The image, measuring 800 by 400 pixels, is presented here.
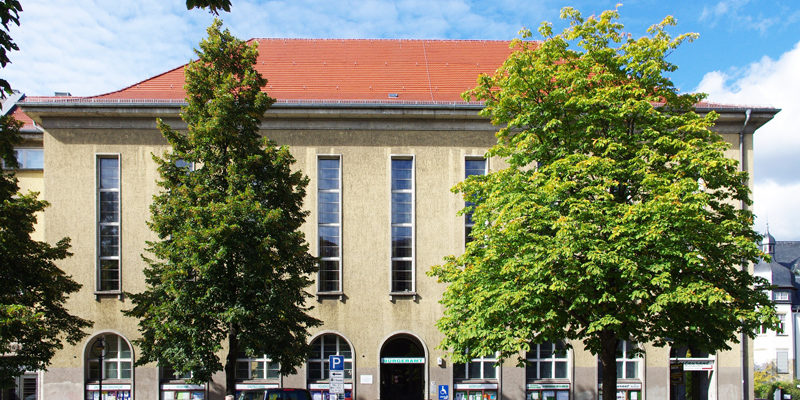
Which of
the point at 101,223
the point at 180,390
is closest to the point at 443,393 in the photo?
the point at 180,390

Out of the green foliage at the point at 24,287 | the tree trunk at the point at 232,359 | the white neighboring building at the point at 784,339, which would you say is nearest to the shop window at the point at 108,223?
the green foliage at the point at 24,287

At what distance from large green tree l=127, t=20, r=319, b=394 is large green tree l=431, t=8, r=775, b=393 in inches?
164

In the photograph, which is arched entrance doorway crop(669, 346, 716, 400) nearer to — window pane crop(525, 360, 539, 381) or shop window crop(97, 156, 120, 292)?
window pane crop(525, 360, 539, 381)

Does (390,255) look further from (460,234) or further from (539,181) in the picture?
(539,181)

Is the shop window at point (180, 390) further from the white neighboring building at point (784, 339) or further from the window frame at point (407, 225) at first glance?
the white neighboring building at point (784, 339)

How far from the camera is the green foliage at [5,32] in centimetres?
596

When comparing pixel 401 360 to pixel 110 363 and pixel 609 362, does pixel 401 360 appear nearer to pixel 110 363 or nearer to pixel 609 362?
pixel 609 362

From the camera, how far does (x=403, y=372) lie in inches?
765

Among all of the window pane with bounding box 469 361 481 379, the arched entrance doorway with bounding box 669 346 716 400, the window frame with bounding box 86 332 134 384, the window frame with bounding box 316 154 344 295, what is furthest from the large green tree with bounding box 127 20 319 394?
the arched entrance doorway with bounding box 669 346 716 400

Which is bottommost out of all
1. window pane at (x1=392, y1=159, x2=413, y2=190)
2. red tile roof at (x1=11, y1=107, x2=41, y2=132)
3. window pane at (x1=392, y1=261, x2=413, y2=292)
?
window pane at (x1=392, y1=261, x2=413, y2=292)

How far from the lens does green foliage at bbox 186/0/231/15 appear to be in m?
5.96

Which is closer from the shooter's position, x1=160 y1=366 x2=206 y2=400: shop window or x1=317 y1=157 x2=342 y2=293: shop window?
x1=160 y1=366 x2=206 y2=400: shop window

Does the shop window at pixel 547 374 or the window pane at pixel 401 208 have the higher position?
the window pane at pixel 401 208

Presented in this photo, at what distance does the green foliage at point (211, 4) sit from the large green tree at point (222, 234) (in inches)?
261
